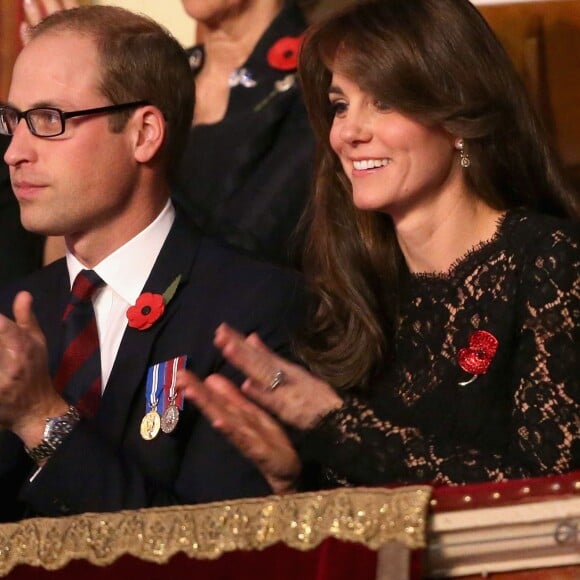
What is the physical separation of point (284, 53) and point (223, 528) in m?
1.43

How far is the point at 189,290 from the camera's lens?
2.33 m

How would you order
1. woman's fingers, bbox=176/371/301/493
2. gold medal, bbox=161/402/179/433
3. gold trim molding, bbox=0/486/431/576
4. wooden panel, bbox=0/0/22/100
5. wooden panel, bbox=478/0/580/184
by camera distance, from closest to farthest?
gold trim molding, bbox=0/486/431/576
woman's fingers, bbox=176/371/301/493
gold medal, bbox=161/402/179/433
wooden panel, bbox=478/0/580/184
wooden panel, bbox=0/0/22/100

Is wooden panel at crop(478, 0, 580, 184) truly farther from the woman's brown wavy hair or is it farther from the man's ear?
the man's ear

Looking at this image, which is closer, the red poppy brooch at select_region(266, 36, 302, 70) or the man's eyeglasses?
the man's eyeglasses

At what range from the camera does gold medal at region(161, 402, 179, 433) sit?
7.16 feet

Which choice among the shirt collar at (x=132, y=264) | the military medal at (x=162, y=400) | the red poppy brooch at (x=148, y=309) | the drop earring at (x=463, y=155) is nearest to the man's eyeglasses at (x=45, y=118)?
the shirt collar at (x=132, y=264)

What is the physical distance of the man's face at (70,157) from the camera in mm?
2361

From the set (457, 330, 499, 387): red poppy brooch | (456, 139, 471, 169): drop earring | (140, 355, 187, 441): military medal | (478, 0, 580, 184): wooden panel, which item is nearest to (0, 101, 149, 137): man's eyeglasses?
(140, 355, 187, 441): military medal

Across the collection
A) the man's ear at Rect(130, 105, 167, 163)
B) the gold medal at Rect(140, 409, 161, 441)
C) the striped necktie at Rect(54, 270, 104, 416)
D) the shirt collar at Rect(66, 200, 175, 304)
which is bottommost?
the gold medal at Rect(140, 409, 161, 441)

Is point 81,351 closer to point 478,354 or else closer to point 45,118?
point 45,118

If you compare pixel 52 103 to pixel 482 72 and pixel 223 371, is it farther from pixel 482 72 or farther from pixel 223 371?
pixel 482 72

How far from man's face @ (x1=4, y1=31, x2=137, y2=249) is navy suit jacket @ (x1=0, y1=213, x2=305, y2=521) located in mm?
123

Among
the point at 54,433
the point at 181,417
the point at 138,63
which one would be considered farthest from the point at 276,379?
the point at 138,63

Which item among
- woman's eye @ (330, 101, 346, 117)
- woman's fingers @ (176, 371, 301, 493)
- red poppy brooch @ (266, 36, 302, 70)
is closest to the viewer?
woman's fingers @ (176, 371, 301, 493)
